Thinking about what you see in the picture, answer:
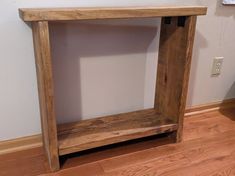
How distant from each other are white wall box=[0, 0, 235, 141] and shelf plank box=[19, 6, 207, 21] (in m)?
0.20

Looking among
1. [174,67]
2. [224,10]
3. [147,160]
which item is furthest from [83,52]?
[224,10]

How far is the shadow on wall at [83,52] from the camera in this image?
1.15m

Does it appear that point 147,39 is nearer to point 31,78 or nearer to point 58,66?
point 58,66

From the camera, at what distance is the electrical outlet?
1.53 meters

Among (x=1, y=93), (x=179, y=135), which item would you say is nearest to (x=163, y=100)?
(x=179, y=135)

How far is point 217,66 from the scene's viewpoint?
1551 millimetres

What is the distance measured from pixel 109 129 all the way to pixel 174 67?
→ 418mm

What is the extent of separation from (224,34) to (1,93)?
1.21 metres

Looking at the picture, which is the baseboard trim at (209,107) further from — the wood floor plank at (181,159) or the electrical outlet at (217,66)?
the wood floor plank at (181,159)

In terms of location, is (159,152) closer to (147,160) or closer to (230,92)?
(147,160)

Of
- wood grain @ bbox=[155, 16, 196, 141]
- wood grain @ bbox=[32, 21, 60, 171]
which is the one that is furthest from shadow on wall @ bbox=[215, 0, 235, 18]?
wood grain @ bbox=[32, 21, 60, 171]

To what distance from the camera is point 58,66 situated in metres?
1.17

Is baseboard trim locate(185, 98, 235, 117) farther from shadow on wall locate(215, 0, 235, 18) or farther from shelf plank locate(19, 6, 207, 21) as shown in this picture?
shelf plank locate(19, 6, 207, 21)

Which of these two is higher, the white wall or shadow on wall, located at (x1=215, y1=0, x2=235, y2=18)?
shadow on wall, located at (x1=215, y1=0, x2=235, y2=18)
